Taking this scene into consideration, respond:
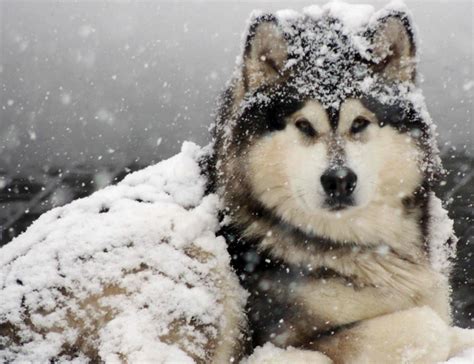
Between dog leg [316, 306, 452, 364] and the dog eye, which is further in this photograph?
the dog eye

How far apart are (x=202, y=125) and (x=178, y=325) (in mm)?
7861

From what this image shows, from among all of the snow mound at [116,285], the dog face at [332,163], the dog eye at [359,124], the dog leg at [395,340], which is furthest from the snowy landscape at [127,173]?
the dog eye at [359,124]

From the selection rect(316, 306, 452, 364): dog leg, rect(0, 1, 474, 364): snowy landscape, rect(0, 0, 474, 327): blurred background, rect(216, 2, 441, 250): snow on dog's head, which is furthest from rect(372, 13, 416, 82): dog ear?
rect(0, 0, 474, 327): blurred background

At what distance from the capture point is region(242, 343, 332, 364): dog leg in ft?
8.22

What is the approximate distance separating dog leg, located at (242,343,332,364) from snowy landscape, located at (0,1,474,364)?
0.7 inches

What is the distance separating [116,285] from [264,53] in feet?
4.58

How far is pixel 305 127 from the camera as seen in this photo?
2.79 meters

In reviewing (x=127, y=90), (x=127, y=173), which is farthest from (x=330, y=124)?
(x=127, y=90)

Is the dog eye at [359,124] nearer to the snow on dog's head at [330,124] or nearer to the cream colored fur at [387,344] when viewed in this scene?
the snow on dog's head at [330,124]

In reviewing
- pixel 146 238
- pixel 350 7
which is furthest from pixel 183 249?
pixel 350 7

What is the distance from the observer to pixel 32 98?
1168cm

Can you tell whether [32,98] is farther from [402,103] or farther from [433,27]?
[402,103]

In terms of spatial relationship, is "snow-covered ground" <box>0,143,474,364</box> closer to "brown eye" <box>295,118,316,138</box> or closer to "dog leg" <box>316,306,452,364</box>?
"dog leg" <box>316,306,452,364</box>

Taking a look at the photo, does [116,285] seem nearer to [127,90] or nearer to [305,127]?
[305,127]
